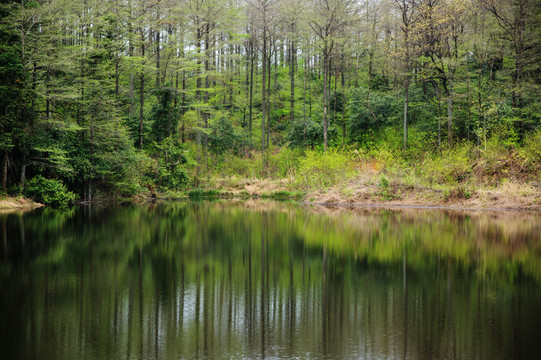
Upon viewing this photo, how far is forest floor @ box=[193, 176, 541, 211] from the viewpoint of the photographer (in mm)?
24834

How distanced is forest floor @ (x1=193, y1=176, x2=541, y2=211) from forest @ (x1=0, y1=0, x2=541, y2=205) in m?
0.16

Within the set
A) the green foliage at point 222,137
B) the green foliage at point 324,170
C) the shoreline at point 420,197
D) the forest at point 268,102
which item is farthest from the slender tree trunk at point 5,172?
the green foliage at point 222,137

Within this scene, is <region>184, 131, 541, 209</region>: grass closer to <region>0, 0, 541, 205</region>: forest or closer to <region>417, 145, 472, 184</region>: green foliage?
<region>417, 145, 472, 184</region>: green foliage

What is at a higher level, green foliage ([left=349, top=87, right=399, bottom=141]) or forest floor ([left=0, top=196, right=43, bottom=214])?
green foliage ([left=349, top=87, right=399, bottom=141])

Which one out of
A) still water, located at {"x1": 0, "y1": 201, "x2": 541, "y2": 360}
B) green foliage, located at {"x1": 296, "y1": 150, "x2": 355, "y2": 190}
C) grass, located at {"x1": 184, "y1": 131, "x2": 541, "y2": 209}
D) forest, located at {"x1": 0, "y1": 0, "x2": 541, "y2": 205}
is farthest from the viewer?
green foliage, located at {"x1": 296, "y1": 150, "x2": 355, "y2": 190}

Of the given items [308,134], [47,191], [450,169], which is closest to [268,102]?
[308,134]

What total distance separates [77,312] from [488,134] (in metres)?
33.2

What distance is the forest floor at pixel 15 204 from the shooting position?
88.2ft

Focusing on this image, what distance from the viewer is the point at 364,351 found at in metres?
5.37

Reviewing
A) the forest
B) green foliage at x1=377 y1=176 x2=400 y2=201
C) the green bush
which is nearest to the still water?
green foliage at x1=377 y1=176 x2=400 y2=201

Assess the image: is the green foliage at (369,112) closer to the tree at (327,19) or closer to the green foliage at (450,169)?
the tree at (327,19)

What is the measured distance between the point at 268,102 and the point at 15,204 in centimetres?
3141

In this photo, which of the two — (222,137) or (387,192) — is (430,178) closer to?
(387,192)

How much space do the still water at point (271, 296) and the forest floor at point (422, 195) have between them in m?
10.8
